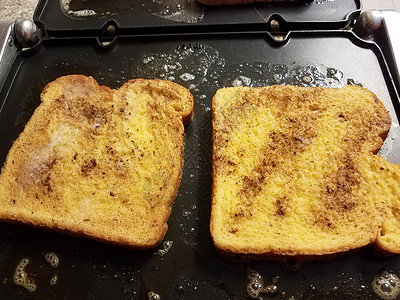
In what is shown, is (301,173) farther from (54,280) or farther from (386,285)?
(54,280)

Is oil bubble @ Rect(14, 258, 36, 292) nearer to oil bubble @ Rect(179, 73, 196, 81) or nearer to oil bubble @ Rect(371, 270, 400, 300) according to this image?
oil bubble @ Rect(179, 73, 196, 81)

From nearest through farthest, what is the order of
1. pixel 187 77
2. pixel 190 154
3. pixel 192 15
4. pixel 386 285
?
pixel 386 285 < pixel 190 154 < pixel 187 77 < pixel 192 15

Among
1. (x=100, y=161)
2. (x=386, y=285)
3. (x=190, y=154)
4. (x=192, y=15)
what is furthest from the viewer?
(x=192, y=15)

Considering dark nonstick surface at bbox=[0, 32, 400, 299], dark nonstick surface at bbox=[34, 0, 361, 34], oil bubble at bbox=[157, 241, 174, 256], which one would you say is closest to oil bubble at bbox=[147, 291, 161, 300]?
dark nonstick surface at bbox=[0, 32, 400, 299]

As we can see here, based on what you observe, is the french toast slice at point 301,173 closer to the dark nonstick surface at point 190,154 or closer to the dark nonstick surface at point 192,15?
the dark nonstick surface at point 190,154

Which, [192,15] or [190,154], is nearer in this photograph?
[190,154]

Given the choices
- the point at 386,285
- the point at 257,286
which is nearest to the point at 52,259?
the point at 257,286
